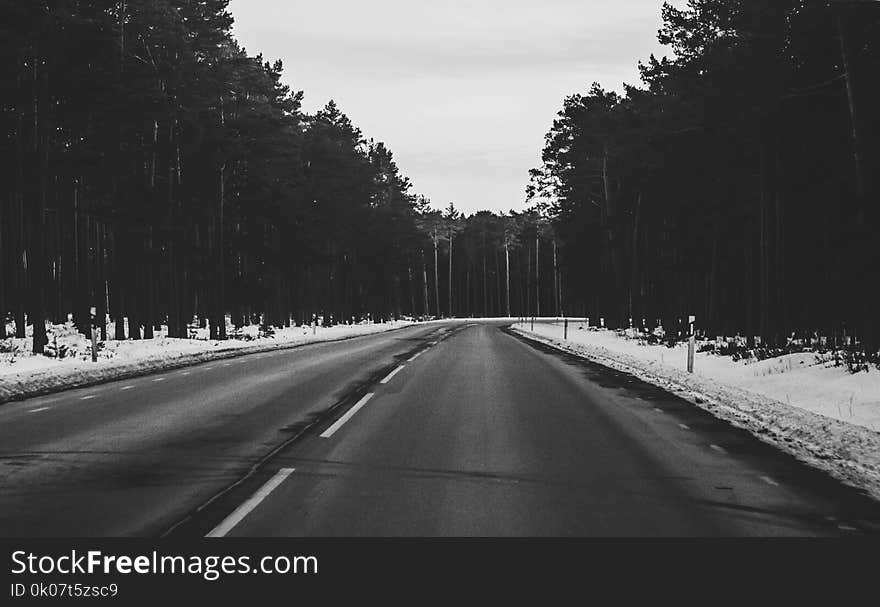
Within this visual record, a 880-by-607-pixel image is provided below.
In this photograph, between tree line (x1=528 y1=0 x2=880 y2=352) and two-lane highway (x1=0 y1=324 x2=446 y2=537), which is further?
tree line (x1=528 y1=0 x2=880 y2=352)

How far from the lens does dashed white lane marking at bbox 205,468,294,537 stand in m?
6.21

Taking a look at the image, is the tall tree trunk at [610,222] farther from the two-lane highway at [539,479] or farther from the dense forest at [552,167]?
the two-lane highway at [539,479]

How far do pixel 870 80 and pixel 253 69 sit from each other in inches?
1670

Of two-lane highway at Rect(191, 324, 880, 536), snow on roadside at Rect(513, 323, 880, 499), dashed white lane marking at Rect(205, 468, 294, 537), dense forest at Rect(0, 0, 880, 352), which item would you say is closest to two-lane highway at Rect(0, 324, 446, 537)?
dashed white lane marking at Rect(205, 468, 294, 537)

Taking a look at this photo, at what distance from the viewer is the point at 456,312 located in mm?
147875

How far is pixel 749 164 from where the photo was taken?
35031 millimetres


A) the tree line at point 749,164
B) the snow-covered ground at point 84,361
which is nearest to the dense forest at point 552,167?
the tree line at point 749,164

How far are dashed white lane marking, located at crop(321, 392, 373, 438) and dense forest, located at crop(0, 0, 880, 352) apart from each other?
11.7 metres

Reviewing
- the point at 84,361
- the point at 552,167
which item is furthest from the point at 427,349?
the point at 552,167

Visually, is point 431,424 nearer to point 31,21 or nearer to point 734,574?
point 734,574

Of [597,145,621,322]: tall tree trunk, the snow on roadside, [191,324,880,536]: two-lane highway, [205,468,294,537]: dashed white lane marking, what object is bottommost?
the snow on roadside

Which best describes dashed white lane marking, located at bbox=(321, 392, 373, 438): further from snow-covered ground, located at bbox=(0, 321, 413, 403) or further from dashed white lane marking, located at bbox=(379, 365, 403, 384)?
snow-covered ground, located at bbox=(0, 321, 413, 403)

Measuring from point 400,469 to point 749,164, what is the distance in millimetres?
30152

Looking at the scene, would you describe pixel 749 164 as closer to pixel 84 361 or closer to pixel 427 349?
pixel 427 349
